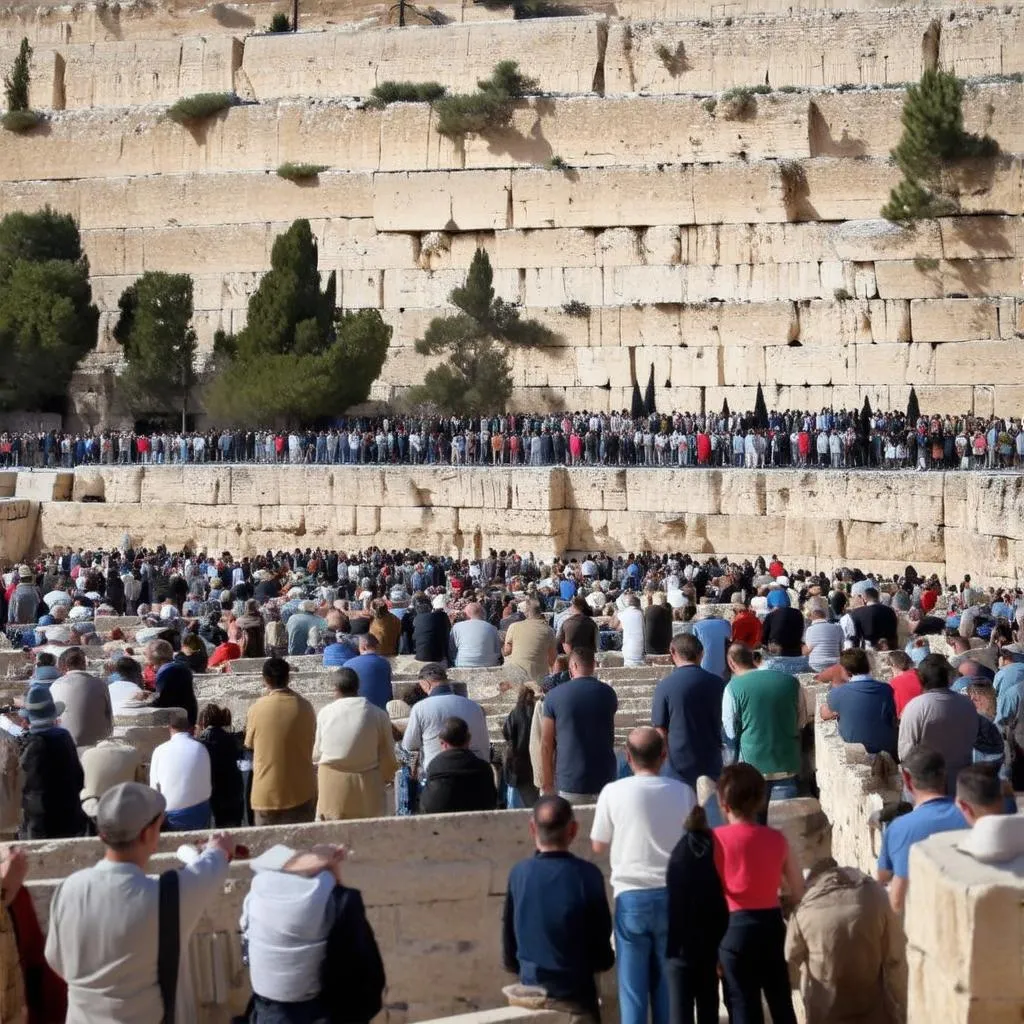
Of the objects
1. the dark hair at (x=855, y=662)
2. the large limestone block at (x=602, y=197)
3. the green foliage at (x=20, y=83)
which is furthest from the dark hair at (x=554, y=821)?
the green foliage at (x=20, y=83)

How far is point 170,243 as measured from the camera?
40.2 meters

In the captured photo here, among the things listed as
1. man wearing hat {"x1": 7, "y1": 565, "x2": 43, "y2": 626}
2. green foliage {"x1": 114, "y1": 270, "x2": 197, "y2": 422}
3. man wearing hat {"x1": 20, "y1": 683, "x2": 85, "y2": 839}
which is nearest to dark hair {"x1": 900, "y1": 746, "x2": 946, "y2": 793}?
man wearing hat {"x1": 20, "y1": 683, "x2": 85, "y2": 839}

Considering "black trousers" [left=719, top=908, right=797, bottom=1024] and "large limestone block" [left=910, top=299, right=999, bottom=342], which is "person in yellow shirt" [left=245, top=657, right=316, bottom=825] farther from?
"large limestone block" [left=910, top=299, right=999, bottom=342]

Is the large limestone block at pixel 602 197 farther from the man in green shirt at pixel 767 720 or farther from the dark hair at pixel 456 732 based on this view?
the dark hair at pixel 456 732

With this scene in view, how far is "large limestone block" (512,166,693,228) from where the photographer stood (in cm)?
3631

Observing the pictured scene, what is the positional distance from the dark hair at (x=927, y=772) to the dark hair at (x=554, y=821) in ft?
3.93

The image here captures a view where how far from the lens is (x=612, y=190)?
3684 cm

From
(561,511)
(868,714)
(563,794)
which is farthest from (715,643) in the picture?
(561,511)

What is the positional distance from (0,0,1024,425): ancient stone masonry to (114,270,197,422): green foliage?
1837mm

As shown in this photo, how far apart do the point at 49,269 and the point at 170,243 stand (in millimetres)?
3241

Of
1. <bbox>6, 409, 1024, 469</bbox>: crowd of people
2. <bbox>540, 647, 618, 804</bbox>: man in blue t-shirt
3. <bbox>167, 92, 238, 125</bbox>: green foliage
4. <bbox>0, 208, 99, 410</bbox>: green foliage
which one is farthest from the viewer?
<bbox>167, 92, 238, 125</bbox>: green foliage

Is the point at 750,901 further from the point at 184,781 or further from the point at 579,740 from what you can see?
the point at 184,781

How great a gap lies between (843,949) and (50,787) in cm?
345

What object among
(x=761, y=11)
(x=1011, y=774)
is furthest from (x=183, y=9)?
(x=1011, y=774)
